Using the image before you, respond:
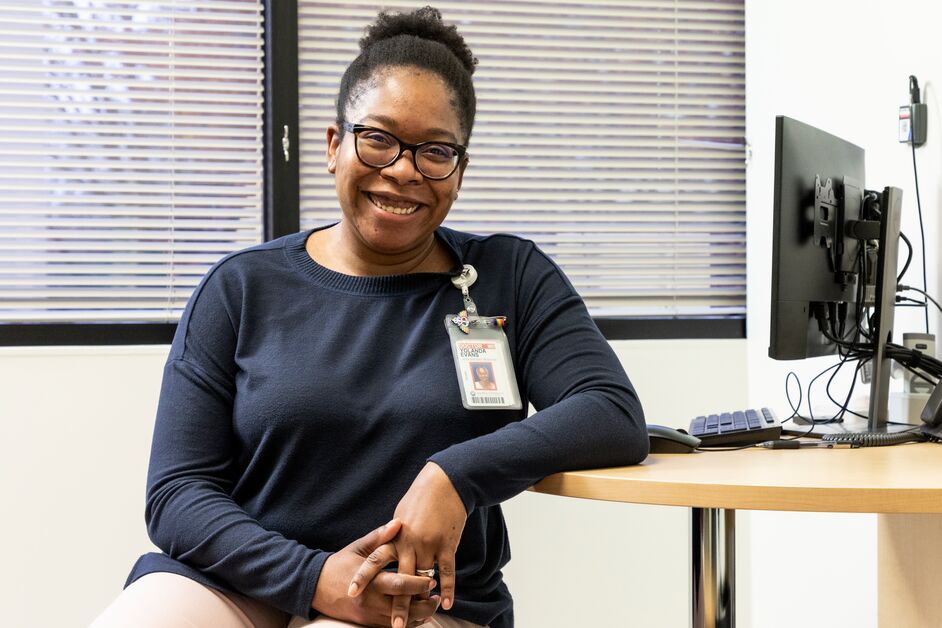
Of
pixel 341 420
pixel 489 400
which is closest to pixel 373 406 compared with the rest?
pixel 341 420

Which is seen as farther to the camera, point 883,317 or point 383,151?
point 883,317

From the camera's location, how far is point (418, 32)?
1.53 m

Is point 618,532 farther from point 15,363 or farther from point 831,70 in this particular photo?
point 15,363

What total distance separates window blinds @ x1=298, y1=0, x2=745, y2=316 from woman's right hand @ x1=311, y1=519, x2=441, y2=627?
167 cm

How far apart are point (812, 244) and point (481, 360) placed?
683 mm

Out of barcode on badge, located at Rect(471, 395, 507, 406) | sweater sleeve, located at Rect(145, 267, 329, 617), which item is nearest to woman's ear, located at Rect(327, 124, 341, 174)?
sweater sleeve, located at Rect(145, 267, 329, 617)

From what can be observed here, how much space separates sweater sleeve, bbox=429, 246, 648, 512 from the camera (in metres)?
1.21

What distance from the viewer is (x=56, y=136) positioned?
258 cm

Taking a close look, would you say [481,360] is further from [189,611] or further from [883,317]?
[883,317]

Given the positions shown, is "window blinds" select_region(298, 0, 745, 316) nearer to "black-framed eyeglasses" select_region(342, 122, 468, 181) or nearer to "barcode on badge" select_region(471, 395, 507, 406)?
"black-framed eyeglasses" select_region(342, 122, 468, 181)

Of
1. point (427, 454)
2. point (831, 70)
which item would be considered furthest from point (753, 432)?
point (831, 70)

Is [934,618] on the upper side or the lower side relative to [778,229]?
lower

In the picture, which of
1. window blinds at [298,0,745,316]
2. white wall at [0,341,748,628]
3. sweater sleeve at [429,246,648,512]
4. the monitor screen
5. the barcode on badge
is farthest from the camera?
window blinds at [298,0,745,316]

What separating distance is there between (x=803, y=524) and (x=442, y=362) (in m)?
1.46
